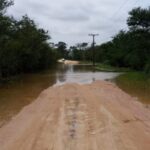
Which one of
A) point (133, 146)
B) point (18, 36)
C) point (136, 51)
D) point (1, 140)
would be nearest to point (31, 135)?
point (1, 140)

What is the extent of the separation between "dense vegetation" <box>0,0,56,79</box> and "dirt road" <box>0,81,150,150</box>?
18762 mm

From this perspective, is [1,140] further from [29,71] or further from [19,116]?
[29,71]

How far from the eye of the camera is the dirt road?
9.38 metres

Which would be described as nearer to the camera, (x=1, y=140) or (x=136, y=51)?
(x=1, y=140)

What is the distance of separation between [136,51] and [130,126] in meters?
43.5

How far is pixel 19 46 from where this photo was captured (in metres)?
45.5

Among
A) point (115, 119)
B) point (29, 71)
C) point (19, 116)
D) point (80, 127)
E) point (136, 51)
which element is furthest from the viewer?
point (29, 71)

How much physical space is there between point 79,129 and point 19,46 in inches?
1388

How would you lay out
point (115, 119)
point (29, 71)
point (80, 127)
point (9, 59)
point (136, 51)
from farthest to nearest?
point (29, 71), point (136, 51), point (9, 59), point (115, 119), point (80, 127)

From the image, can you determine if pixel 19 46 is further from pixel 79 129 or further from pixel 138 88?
pixel 79 129

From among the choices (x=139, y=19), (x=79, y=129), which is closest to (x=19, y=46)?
(x=139, y=19)

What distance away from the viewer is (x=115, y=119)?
43.2 ft

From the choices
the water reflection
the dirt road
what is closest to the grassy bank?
the water reflection

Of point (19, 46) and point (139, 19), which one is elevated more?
point (139, 19)
